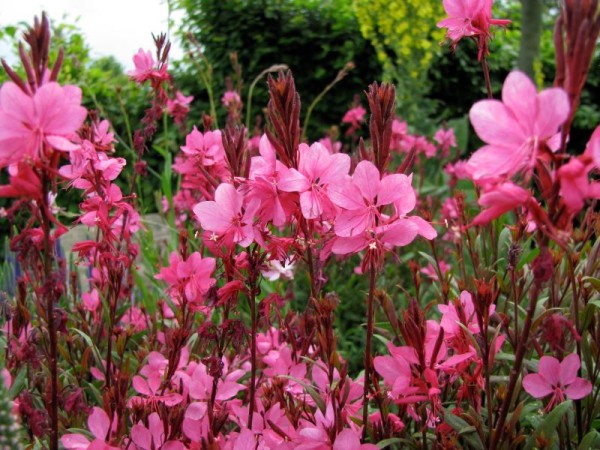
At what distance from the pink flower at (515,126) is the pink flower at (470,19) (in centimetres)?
59

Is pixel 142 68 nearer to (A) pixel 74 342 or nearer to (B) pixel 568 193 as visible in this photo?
(A) pixel 74 342

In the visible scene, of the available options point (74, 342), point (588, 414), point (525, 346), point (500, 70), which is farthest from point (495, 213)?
point (500, 70)

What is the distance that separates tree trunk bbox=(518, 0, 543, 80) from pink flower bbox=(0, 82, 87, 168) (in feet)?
16.8

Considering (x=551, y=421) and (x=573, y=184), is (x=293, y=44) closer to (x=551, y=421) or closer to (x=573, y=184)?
(x=551, y=421)

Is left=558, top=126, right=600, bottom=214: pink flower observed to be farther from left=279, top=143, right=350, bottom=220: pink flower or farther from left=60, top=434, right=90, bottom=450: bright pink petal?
left=60, top=434, right=90, bottom=450: bright pink petal

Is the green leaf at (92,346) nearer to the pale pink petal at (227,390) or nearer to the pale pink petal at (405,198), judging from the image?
the pale pink petal at (227,390)

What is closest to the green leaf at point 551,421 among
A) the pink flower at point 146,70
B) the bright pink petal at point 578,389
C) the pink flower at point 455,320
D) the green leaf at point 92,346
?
the bright pink petal at point 578,389

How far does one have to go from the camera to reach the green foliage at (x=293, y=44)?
23.5 ft

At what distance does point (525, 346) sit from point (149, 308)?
2080mm

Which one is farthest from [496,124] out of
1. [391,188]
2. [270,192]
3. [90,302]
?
[90,302]

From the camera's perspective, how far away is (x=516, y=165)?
0.79 meters

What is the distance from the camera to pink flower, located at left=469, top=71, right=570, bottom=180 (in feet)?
2.50

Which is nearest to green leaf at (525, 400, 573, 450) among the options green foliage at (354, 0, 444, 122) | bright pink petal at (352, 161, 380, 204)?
bright pink petal at (352, 161, 380, 204)

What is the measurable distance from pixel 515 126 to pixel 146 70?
145 centimetres
